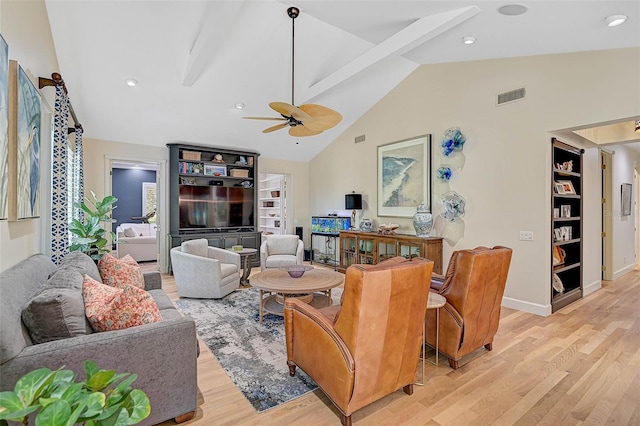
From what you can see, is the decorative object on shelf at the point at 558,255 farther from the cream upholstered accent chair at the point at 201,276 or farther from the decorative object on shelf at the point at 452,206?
the cream upholstered accent chair at the point at 201,276

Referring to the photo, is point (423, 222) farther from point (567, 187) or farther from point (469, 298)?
point (469, 298)

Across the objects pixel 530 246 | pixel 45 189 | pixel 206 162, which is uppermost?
pixel 206 162

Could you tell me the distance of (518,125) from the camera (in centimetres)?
412

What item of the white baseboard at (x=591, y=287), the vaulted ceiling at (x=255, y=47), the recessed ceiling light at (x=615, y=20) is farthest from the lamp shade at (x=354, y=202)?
the recessed ceiling light at (x=615, y=20)

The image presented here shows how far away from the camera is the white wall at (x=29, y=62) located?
2.00 metres

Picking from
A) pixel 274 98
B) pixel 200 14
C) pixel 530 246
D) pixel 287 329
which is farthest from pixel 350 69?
pixel 287 329

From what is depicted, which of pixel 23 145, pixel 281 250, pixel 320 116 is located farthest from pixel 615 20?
pixel 281 250

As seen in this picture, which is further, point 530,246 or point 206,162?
point 206,162

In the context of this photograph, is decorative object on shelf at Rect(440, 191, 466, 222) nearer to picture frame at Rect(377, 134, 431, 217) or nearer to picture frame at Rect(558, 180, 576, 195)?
picture frame at Rect(377, 134, 431, 217)

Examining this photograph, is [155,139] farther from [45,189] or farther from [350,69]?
[350,69]

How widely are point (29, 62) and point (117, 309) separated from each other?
2182 mm

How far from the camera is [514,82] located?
4.13 m

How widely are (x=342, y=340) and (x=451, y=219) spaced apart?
359 cm

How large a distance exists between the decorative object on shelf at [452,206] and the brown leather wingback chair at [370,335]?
3084 mm
